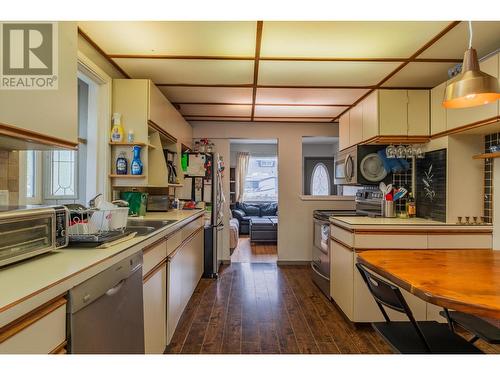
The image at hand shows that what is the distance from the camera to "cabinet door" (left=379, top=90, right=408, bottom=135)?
9.79ft

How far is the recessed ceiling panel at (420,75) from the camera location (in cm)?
255

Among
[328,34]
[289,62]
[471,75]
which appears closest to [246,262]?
[289,62]

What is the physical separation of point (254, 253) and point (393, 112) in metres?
3.51

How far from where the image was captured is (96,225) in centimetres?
166

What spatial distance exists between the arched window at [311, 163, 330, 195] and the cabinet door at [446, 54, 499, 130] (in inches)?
221

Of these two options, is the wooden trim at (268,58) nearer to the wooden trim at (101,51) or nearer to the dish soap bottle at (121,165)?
the wooden trim at (101,51)

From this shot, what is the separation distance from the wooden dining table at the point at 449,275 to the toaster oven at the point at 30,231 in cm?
148

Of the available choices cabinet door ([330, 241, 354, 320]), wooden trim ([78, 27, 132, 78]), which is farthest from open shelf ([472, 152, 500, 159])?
wooden trim ([78, 27, 132, 78])

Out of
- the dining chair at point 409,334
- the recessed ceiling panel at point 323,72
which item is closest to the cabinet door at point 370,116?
the recessed ceiling panel at point 323,72

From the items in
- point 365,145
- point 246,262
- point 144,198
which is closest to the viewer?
point 144,198

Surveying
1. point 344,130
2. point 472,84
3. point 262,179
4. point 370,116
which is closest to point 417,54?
point 370,116

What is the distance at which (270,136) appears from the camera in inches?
189

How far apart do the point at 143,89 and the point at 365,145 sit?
92.5 inches
